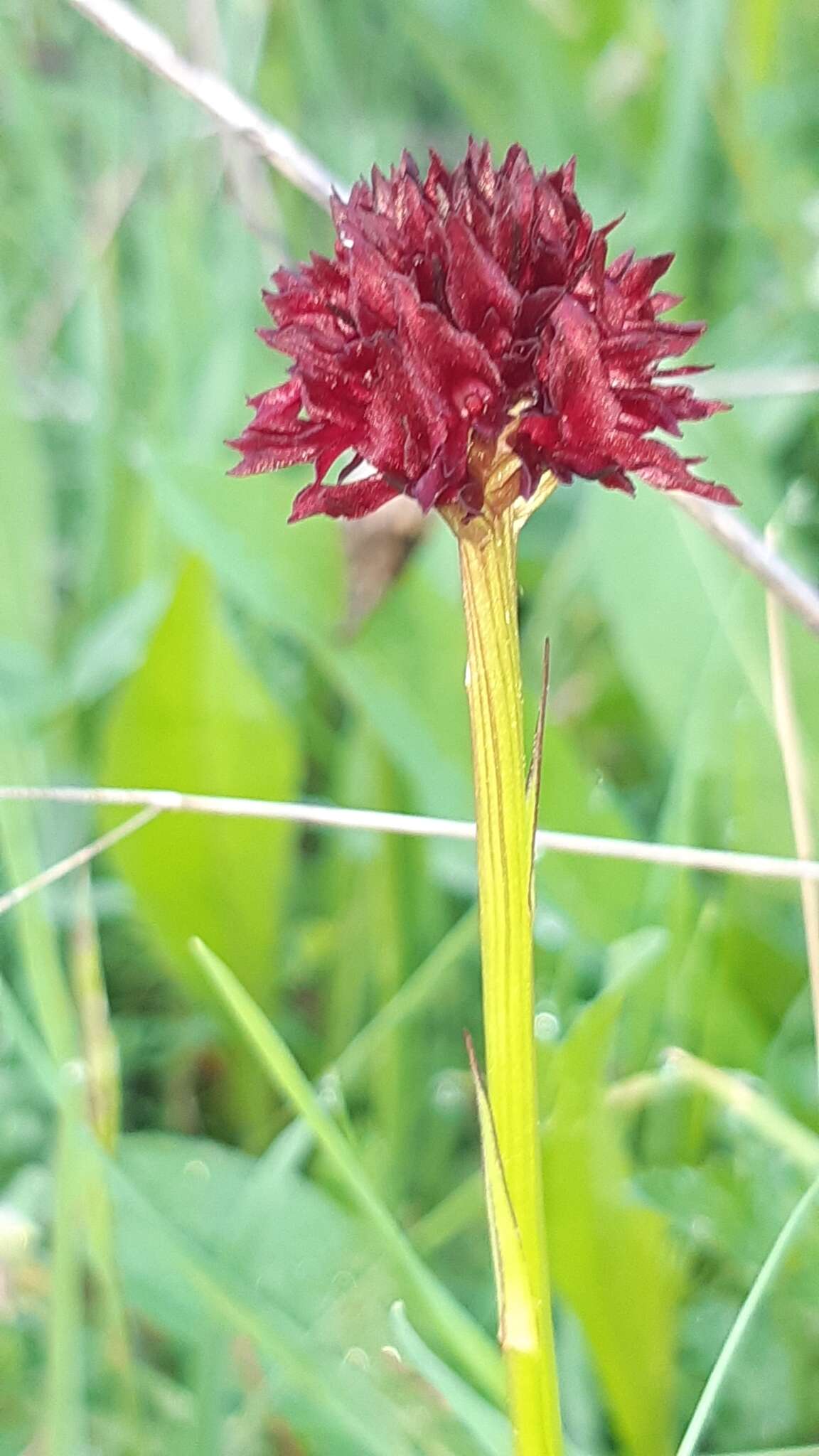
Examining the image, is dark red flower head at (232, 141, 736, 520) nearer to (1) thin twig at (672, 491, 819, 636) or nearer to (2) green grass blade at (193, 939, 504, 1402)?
(2) green grass blade at (193, 939, 504, 1402)

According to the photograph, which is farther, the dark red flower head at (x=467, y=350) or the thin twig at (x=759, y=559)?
the thin twig at (x=759, y=559)

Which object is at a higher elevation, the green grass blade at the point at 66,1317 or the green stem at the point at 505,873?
the green stem at the point at 505,873

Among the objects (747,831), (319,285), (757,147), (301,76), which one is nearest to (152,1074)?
(747,831)

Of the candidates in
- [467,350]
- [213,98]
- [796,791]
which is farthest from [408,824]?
[213,98]

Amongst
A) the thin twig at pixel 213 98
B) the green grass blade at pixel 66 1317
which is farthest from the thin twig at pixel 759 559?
the green grass blade at pixel 66 1317

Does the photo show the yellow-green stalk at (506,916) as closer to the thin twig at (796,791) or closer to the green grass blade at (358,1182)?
the green grass blade at (358,1182)

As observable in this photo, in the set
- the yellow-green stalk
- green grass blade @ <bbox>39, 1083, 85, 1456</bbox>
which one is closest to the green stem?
the yellow-green stalk
